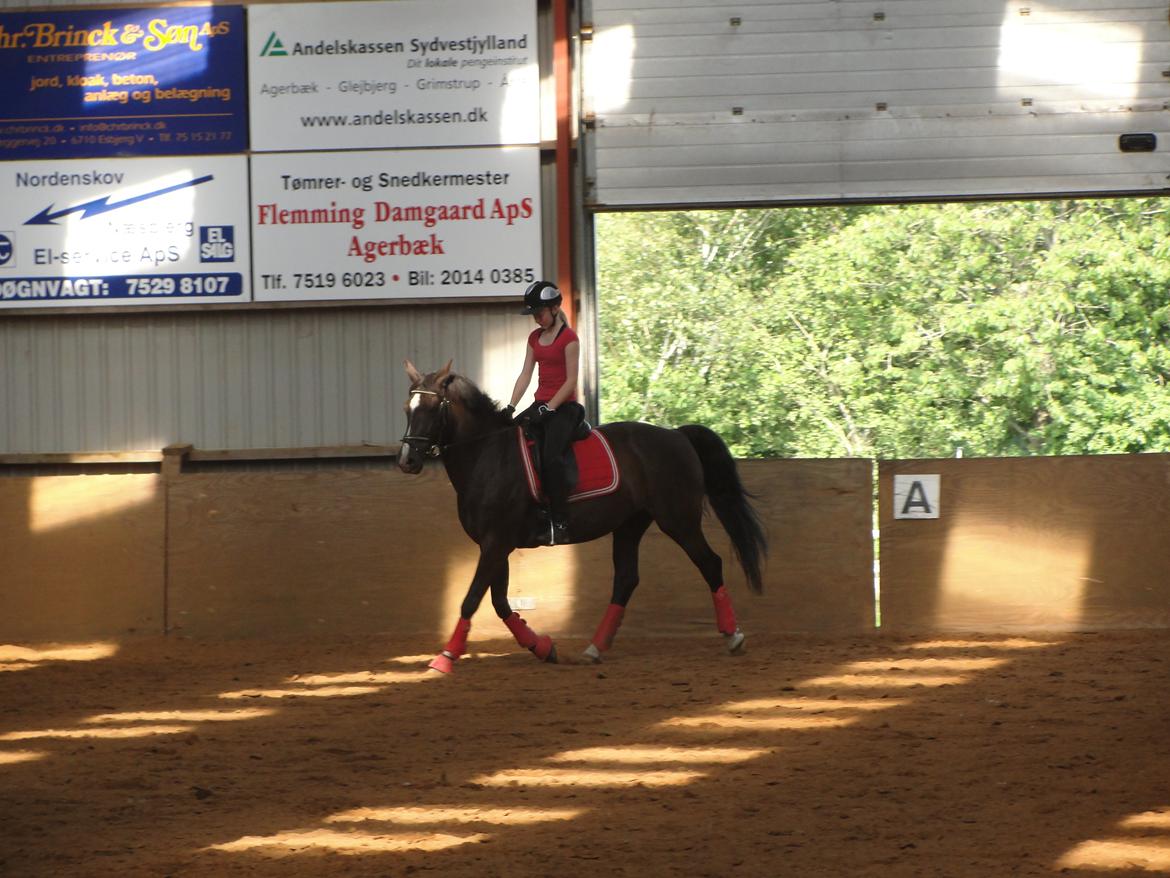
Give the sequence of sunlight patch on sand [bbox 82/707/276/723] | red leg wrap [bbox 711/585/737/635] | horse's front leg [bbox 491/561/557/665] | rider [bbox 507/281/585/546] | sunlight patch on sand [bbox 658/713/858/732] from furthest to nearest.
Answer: red leg wrap [bbox 711/585/737/635] < horse's front leg [bbox 491/561/557/665] < rider [bbox 507/281/585/546] < sunlight patch on sand [bbox 82/707/276/723] < sunlight patch on sand [bbox 658/713/858/732]

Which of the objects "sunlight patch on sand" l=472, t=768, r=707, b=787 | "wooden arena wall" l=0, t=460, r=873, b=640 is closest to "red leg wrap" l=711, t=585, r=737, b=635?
"wooden arena wall" l=0, t=460, r=873, b=640

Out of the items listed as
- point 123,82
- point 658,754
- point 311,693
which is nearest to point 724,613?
point 311,693

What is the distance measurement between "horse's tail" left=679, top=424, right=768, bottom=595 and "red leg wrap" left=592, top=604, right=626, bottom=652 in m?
0.95

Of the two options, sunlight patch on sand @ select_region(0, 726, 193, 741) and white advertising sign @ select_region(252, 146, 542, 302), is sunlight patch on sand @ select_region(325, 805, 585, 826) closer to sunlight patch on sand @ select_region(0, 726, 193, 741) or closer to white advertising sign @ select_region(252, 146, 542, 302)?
sunlight patch on sand @ select_region(0, 726, 193, 741)

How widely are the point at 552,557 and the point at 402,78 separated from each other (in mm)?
4514

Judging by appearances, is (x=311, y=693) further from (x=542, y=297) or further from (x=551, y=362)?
(x=542, y=297)

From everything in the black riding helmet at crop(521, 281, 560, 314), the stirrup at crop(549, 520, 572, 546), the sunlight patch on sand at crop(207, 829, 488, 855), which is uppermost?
the black riding helmet at crop(521, 281, 560, 314)

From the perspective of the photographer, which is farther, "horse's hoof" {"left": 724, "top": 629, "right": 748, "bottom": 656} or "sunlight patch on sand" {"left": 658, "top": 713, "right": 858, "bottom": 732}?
"horse's hoof" {"left": 724, "top": 629, "right": 748, "bottom": 656}

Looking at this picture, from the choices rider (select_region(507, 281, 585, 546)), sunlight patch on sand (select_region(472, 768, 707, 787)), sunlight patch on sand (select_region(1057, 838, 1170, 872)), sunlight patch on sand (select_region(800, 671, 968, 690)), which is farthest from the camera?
rider (select_region(507, 281, 585, 546))

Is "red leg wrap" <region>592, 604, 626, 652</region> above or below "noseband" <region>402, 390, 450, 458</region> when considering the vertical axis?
below

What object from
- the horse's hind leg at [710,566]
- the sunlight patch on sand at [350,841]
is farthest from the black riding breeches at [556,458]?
the sunlight patch on sand at [350,841]

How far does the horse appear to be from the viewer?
9.26 meters

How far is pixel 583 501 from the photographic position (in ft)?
31.2

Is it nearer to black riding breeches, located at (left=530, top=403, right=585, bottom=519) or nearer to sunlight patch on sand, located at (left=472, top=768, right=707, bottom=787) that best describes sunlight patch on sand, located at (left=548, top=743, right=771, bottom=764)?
sunlight patch on sand, located at (left=472, top=768, right=707, bottom=787)
